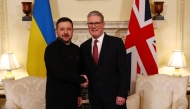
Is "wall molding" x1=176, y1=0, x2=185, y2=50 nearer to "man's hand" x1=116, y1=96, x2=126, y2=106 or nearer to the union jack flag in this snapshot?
the union jack flag

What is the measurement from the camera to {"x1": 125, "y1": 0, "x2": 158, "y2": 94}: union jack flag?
3.43 m

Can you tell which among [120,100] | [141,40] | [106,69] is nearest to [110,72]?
[106,69]

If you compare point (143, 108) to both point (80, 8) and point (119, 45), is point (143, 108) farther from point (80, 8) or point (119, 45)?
point (80, 8)

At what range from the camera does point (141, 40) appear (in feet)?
11.3

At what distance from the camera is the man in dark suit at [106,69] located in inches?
82.0

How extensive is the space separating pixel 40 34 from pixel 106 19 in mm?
930

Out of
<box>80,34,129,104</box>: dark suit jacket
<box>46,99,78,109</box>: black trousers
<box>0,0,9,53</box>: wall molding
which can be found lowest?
<box>46,99,78,109</box>: black trousers

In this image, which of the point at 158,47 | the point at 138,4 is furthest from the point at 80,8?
the point at 158,47

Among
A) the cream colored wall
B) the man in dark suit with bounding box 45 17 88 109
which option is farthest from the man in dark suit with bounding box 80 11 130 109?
the cream colored wall

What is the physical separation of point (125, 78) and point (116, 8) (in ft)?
5.83

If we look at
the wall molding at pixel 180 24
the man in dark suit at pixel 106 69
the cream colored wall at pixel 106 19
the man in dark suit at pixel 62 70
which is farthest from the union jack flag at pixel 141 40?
the man in dark suit at pixel 62 70

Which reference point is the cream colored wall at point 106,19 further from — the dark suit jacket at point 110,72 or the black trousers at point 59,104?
the black trousers at point 59,104

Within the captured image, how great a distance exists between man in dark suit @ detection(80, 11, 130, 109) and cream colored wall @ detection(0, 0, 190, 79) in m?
1.60

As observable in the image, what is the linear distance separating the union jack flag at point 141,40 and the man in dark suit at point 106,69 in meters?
1.33
